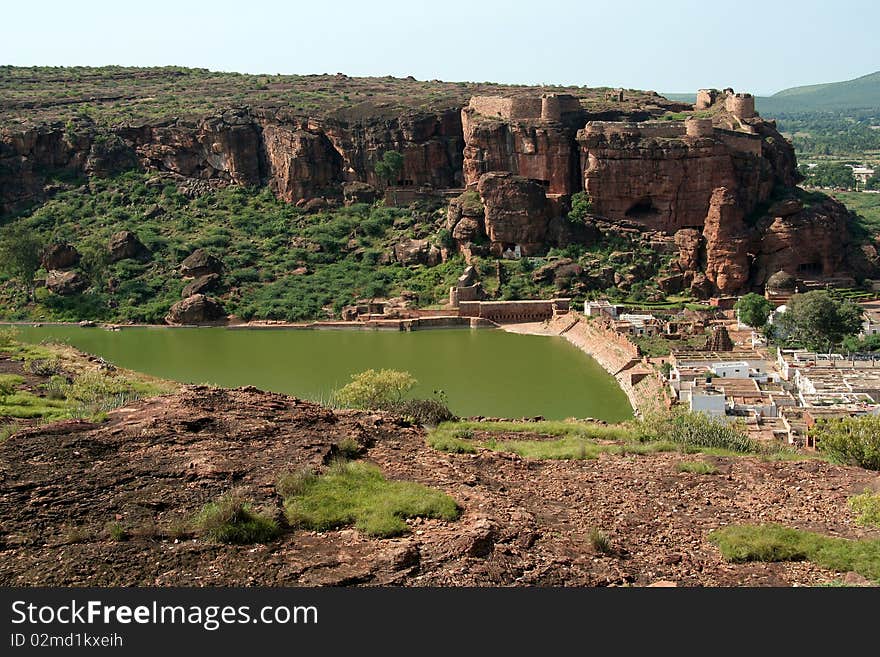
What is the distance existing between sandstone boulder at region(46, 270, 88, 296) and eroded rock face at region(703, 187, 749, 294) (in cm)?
2698

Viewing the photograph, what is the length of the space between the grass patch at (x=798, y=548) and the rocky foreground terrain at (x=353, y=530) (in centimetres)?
15

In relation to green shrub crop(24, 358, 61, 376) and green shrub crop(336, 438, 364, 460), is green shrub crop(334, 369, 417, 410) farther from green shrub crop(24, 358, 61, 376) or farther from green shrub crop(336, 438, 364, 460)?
green shrub crop(336, 438, 364, 460)

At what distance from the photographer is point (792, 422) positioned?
21.2m

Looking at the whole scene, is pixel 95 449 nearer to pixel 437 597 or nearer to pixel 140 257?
pixel 437 597

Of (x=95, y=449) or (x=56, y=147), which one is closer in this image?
(x=95, y=449)

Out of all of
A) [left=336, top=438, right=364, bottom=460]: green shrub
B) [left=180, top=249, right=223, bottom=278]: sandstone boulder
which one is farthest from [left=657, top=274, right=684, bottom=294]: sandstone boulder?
[left=336, top=438, right=364, bottom=460]: green shrub

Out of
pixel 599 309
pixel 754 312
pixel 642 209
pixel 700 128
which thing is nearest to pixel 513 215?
pixel 642 209

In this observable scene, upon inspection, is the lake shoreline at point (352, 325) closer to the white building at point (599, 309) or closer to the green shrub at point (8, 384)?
the white building at point (599, 309)

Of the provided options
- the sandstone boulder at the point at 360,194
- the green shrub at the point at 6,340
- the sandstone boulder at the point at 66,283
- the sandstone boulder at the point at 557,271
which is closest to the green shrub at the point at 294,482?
the green shrub at the point at 6,340

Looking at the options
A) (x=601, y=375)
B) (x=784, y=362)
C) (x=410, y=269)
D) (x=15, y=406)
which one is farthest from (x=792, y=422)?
(x=410, y=269)

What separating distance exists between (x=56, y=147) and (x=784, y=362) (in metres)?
40.8

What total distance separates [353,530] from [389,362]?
886 inches

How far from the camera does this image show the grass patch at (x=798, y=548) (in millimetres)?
8219

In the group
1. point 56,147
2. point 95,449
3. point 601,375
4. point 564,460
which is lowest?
point 601,375
